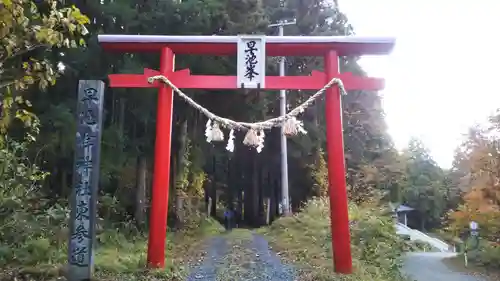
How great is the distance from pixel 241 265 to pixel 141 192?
18.7ft

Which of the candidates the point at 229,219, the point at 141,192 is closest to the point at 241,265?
the point at 141,192

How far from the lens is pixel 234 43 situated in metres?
7.53

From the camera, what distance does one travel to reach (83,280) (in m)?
5.65

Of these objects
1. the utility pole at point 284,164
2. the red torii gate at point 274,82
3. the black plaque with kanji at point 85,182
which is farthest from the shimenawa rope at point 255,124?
the utility pole at point 284,164

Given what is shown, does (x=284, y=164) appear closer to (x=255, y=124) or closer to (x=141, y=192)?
(x=141, y=192)

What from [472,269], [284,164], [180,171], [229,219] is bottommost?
[472,269]

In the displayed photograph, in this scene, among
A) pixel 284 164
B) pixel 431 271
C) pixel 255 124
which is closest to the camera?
pixel 255 124

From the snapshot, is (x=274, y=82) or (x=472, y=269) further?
(x=472, y=269)

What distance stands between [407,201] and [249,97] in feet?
94.9

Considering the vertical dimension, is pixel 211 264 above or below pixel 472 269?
above

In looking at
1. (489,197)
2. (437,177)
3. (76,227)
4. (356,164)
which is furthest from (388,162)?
(437,177)

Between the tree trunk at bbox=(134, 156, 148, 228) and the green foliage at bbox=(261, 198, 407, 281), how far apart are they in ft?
12.6

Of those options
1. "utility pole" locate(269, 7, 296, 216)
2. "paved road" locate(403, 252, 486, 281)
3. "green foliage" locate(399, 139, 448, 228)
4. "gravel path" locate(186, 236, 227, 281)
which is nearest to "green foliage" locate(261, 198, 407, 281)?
"gravel path" locate(186, 236, 227, 281)

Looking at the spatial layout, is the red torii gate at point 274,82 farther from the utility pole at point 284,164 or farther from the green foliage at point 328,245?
the utility pole at point 284,164
